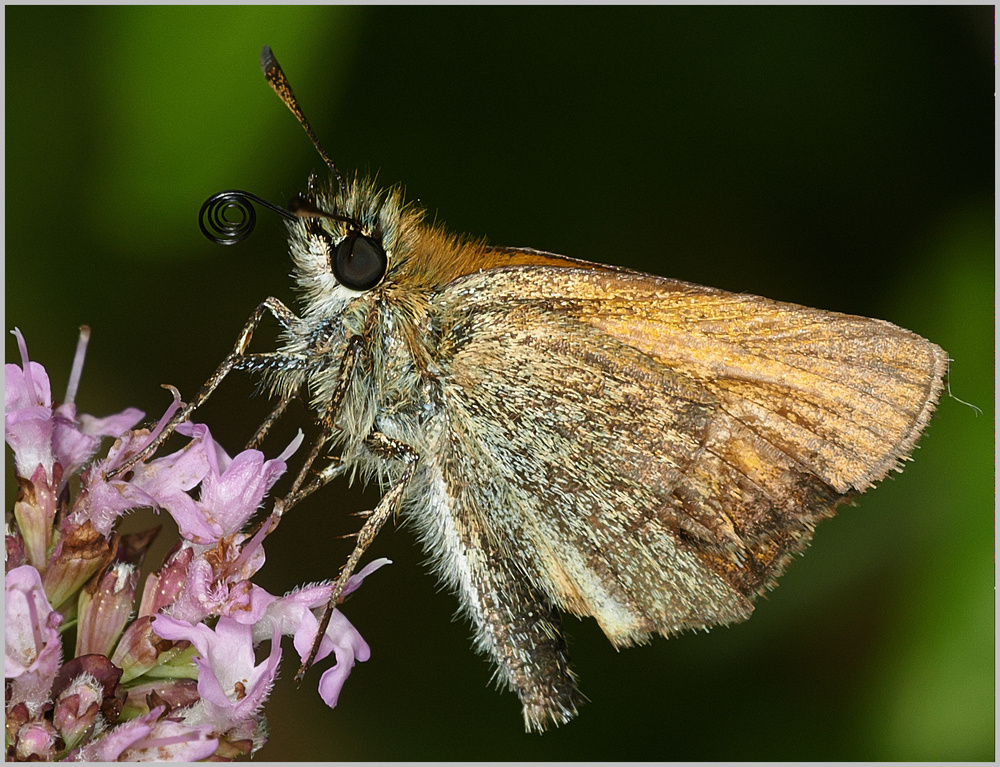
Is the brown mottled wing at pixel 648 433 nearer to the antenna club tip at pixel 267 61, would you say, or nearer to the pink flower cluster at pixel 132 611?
the pink flower cluster at pixel 132 611

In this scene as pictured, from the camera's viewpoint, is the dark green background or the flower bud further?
the dark green background

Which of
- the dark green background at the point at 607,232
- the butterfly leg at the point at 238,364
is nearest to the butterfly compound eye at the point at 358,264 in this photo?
the butterfly leg at the point at 238,364

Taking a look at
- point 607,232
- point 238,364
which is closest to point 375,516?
point 238,364

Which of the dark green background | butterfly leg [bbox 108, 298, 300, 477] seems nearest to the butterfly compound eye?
butterfly leg [bbox 108, 298, 300, 477]

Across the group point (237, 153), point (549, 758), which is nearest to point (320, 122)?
point (237, 153)

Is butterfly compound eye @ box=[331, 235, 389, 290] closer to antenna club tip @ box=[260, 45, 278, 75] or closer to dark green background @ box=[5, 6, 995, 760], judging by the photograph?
antenna club tip @ box=[260, 45, 278, 75]

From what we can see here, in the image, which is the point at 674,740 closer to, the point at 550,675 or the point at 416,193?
the point at 550,675
